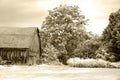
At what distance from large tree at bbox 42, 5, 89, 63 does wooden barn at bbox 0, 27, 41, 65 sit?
13.4 metres

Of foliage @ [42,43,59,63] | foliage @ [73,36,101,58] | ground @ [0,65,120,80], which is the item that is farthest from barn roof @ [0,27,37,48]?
ground @ [0,65,120,80]

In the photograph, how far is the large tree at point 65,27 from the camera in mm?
74000

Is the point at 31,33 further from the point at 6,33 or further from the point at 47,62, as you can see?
the point at 47,62

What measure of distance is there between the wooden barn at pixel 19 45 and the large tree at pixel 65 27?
13.4 m

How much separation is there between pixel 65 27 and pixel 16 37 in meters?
19.4

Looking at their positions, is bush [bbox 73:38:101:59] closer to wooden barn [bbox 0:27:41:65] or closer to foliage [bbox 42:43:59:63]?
foliage [bbox 42:43:59:63]

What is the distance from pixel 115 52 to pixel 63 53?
21490 mm

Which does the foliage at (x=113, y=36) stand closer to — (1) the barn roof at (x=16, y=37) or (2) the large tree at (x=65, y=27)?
(1) the barn roof at (x=16, y=37)

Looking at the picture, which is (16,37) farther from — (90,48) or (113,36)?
(113,36)

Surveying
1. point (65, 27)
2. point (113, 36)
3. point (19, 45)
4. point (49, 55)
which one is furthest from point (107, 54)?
point (65, 27)

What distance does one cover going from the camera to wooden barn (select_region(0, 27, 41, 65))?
182 feet

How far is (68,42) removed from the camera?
75.8 metres

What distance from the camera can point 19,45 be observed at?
55844 millimetres

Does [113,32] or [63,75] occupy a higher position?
[113,32]
